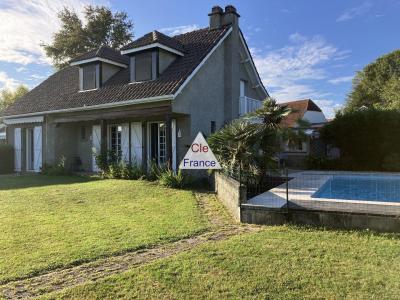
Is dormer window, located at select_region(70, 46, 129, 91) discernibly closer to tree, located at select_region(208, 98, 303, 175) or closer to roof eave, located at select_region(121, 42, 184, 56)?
roof eave, located at select_region(121, 42, 184, 56)

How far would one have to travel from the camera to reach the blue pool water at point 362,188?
10734 millimetres

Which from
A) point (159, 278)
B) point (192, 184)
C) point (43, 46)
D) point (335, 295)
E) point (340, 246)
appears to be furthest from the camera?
point (43, 46)

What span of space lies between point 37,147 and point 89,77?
18.8 ft

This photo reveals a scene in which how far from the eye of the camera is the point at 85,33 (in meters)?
35.7

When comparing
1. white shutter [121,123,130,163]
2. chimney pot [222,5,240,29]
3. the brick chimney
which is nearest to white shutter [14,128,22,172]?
white shutter [121,123,130,163]

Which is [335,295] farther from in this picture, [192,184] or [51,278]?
[192,184]

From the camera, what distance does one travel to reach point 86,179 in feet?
54.9

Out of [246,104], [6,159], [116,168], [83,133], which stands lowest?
[116,168]

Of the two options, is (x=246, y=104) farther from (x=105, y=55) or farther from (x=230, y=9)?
(x=105, y=55)

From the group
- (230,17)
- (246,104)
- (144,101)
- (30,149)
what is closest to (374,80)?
(246,104)

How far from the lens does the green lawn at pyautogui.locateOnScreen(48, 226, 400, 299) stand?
4434 mm

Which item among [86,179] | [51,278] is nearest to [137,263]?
[51,278]

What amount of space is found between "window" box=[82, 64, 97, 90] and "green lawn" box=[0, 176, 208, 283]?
26.4 feet

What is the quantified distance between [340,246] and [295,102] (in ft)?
130
